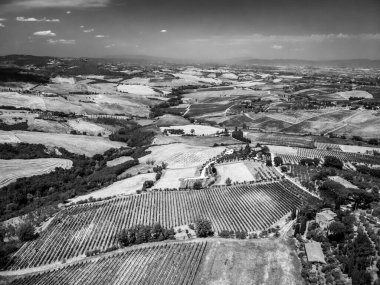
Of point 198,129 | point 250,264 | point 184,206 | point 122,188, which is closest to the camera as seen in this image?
point 250,264

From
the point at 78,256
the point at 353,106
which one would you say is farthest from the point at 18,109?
the point at 353,106

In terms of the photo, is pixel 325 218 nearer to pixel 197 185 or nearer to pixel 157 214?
pixel 197 185

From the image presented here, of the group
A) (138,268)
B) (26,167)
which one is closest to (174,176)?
(138,268)

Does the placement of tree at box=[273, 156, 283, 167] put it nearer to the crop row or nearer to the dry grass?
the dry grass

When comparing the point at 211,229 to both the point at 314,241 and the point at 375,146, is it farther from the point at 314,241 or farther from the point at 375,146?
the point at 375,146

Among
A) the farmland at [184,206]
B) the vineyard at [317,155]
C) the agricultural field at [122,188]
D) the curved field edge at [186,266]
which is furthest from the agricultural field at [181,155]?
the curved field edge at [186,266]

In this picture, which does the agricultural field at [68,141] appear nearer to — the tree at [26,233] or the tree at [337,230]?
the tree at [26,233]
